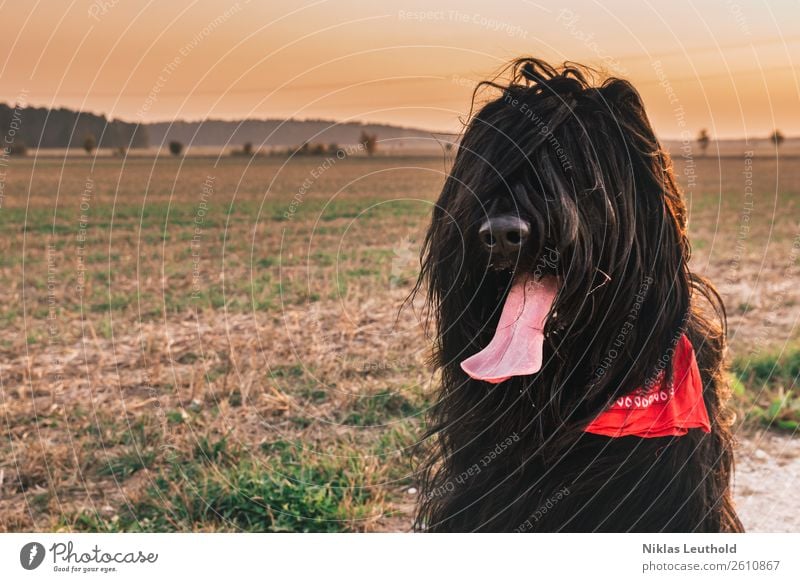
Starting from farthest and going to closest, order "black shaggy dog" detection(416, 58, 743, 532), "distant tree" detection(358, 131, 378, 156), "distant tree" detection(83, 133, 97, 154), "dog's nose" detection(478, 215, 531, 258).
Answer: "distant tree" detection(83, 133, 97, 154)
"distant tree" detection(358, 131, 378, 156)
"black shaggy dog" detection(416, 58, 743, 532)
"dog's nose" detection(478, 215, 531, 258)

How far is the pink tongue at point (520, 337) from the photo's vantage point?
9.28 feet

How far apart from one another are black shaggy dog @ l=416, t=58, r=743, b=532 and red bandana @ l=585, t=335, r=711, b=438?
4 cm

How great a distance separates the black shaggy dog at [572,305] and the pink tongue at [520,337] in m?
0.05

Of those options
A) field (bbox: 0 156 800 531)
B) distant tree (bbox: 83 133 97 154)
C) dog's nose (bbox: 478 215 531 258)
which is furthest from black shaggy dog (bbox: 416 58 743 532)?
distant tree (bbox: 83 133 97 154)

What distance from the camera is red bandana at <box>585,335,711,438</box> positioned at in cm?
299

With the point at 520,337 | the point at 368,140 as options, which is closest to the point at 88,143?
the point at 368,140

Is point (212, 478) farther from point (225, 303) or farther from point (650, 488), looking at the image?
point (225, 303)

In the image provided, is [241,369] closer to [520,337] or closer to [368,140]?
[368,140]

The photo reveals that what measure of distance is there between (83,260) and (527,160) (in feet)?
25.3

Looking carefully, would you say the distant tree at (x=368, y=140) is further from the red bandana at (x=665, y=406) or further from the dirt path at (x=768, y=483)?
the dirt path at (x=768, y=483)

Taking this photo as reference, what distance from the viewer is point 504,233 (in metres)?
2.62

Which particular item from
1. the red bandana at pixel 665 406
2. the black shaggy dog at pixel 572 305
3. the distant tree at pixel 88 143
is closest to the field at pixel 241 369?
the black shaggy dog at pixel 572 305

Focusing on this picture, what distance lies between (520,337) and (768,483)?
103 inches

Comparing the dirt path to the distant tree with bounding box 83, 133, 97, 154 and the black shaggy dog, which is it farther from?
the distant tree with bounding box 83, 133, 97, 154
